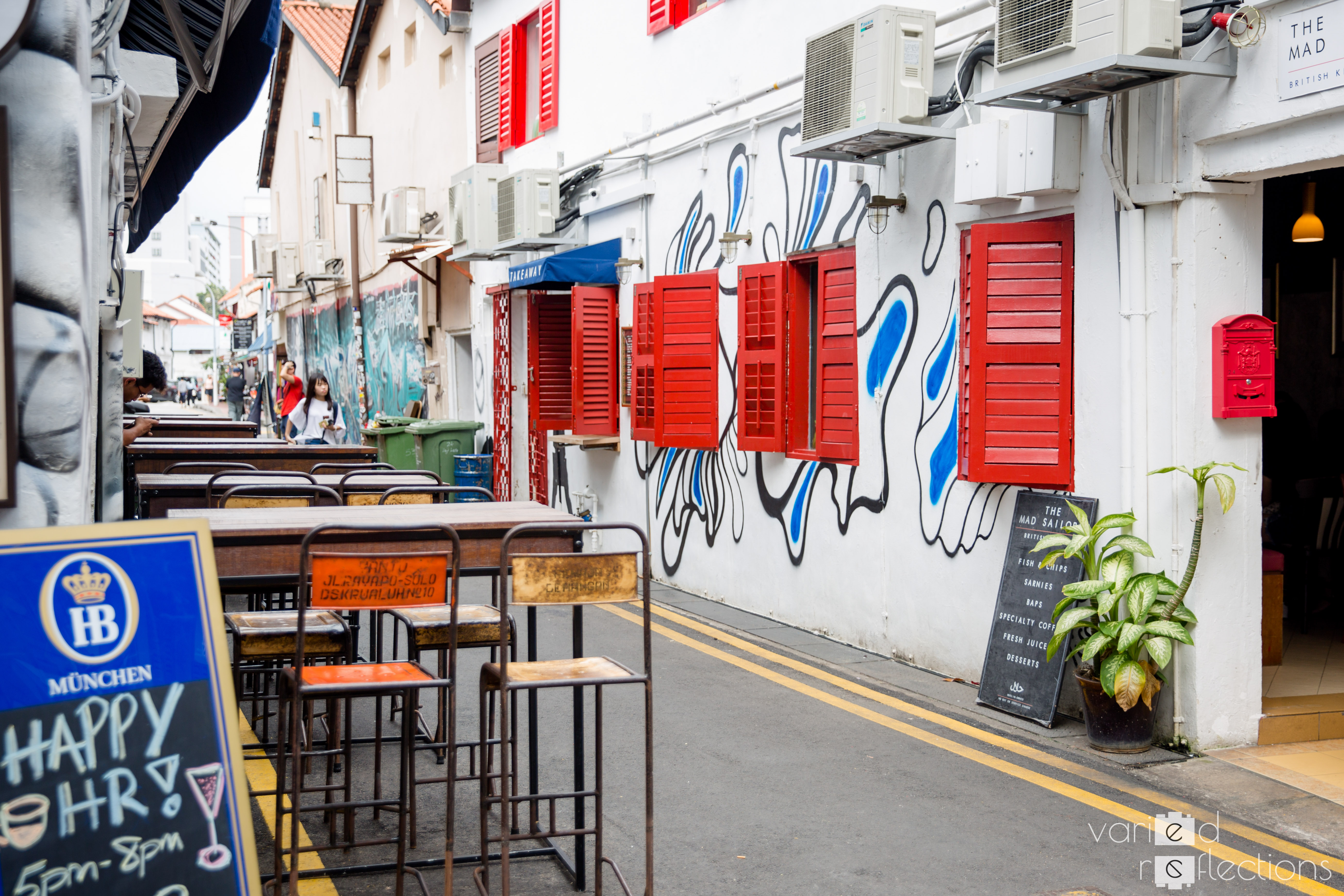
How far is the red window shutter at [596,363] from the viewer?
11.9 m

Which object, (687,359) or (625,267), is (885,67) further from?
(625,267)

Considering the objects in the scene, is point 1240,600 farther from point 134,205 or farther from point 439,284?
point 439,284

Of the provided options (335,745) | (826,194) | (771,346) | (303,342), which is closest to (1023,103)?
(826,194)

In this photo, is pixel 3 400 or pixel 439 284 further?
pixel 439 284

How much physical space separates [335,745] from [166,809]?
2492 mm

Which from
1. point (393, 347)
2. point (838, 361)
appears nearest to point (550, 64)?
point (838, 361)

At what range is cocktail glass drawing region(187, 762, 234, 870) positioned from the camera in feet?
9.77

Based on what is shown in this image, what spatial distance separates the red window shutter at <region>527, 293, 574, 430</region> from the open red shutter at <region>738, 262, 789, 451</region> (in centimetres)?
450

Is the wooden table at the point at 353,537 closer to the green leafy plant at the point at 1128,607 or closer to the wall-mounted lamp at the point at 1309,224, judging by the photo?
the green leafy plant at the point at 1128,607

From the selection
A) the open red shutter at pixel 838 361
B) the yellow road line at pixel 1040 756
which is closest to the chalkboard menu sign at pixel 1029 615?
the yellow road line at pixel 1040 756

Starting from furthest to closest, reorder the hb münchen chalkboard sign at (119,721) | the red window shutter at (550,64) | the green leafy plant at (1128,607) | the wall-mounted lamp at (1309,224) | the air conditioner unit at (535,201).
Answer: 1. the red window shutter at (550,64)
2. the air conditioner unit at (535,201)
3. the wall-mounted lamp at (1309,224)
4. the green leafy plant at (1128,607)
5. the hb münchen chalkboard sign at (119,721)

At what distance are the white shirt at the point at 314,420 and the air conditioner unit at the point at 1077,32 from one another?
373 inches

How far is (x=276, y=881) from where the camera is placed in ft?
13.1

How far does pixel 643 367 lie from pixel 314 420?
458cm
